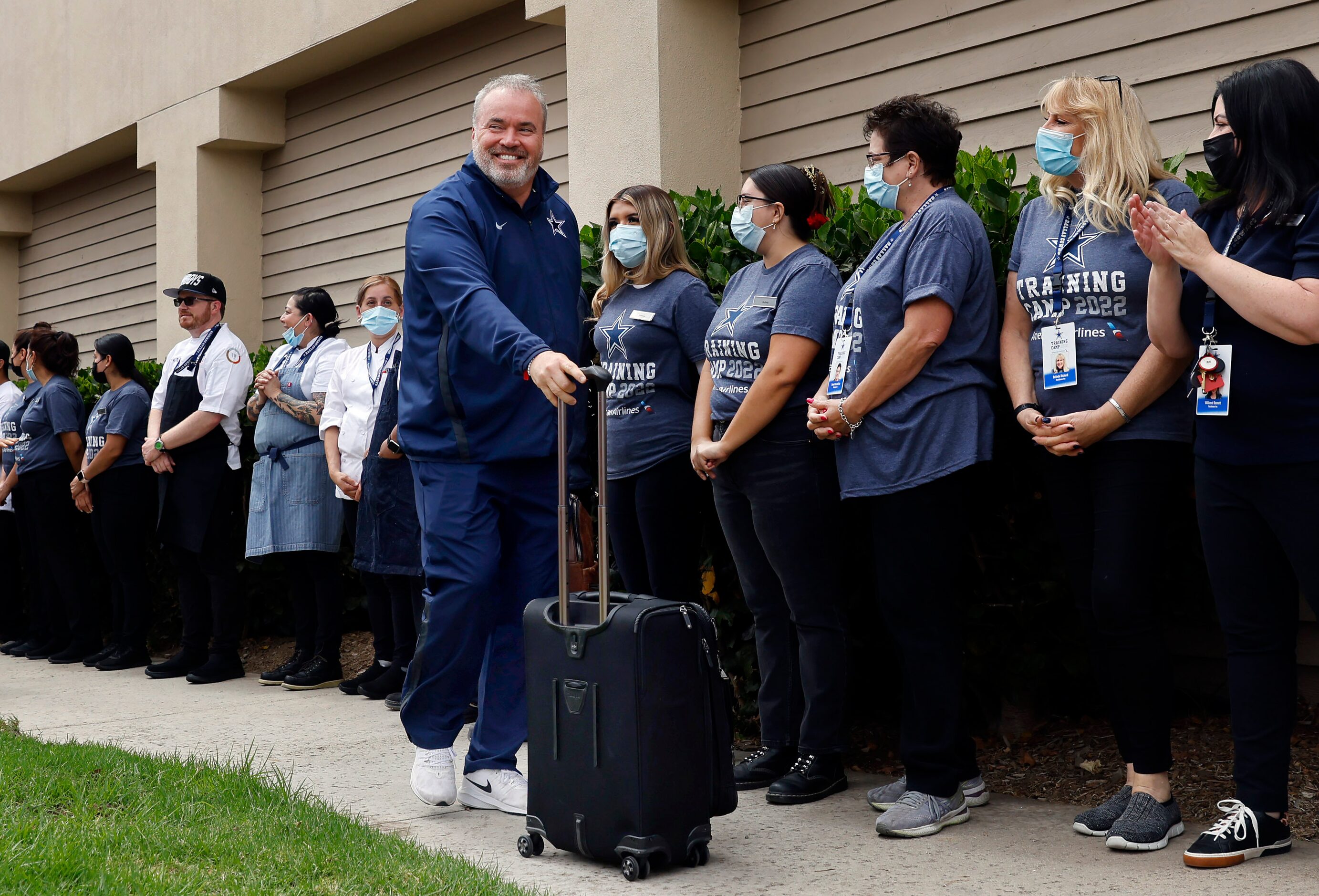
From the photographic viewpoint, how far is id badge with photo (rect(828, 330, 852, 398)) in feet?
13.5

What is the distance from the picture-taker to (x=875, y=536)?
407 centimetres

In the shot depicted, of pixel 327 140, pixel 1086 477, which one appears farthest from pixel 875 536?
pixel 327 140

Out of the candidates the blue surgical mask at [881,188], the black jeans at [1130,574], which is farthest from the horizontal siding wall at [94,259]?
the black jeans at [1130,574]

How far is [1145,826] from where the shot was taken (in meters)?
3.66

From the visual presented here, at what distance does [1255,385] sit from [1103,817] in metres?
1.32

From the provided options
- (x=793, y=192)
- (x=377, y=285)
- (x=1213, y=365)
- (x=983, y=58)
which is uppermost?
(x=983, y=58)

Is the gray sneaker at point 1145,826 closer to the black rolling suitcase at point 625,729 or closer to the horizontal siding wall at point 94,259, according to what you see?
the black rolling suitcase at point 625,729

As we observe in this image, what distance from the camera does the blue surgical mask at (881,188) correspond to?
4.32 meters

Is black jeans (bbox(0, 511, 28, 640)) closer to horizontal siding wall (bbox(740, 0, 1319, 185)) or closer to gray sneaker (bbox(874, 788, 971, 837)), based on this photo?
horizontal siding wall (bbox(740, 0, 1319, 185))

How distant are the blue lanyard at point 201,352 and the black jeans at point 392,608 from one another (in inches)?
54.5

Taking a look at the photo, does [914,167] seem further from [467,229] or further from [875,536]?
[467,229]

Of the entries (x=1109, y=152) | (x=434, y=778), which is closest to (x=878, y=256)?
(x=1109, y=152)

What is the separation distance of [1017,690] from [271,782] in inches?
104

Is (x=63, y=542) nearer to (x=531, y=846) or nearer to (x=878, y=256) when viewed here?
(x=531, y=846)
